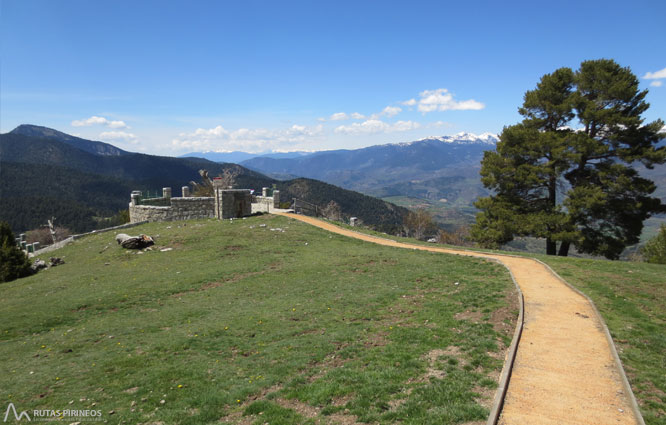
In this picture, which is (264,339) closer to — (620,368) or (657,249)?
(620,368)

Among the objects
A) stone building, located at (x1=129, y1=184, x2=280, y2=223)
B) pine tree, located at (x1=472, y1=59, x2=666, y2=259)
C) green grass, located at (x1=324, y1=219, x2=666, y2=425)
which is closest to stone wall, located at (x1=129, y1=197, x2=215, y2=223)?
stone building, located at (x1=129, y1=184, x2=280, y2=223)

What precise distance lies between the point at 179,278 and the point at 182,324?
5946 mm

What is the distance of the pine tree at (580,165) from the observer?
26.0 m

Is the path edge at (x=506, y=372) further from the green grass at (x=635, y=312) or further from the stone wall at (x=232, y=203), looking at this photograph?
the stone wall at (x=232, y=203)

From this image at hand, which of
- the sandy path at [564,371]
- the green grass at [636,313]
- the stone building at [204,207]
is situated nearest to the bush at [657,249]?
the green grass at [636,313]

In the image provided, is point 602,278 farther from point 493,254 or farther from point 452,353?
point 452,353

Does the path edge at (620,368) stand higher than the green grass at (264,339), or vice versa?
the path edge at (620,368)

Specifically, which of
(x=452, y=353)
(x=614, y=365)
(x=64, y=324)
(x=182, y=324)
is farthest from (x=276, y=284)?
(x=614, y=365)

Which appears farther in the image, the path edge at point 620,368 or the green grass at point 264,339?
the green grass at point 264,339

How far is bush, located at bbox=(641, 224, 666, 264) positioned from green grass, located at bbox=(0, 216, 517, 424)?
29.7 metres

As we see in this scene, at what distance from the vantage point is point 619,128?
1041 inches

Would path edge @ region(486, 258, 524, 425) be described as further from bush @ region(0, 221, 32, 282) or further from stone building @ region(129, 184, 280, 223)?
bush @ region(0, 221, 32, 282)

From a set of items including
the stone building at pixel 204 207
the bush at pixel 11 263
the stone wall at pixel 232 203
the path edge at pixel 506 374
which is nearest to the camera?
the path edge at pixel 506 374

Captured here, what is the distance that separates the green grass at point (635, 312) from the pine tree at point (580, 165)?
10.5 meters
